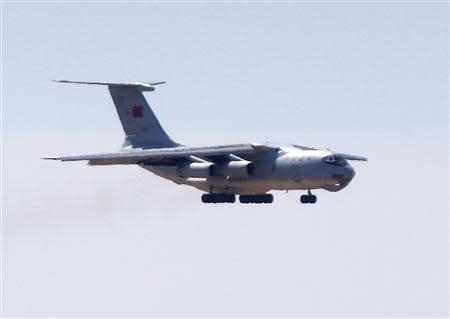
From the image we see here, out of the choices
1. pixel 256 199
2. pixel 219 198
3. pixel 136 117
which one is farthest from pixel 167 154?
pixel 136 117

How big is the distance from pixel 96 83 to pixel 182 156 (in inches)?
216

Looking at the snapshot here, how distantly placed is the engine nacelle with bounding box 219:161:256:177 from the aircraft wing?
0.46m

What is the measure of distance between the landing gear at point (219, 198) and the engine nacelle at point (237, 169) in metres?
1.06

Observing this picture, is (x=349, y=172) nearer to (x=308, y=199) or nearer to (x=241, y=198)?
(x=308, y=199)

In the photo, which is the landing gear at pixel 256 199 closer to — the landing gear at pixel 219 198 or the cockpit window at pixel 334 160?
the landing gear at pixel 219 198

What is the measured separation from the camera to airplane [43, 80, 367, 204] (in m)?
59.8

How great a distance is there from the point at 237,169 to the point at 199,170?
1.55 m

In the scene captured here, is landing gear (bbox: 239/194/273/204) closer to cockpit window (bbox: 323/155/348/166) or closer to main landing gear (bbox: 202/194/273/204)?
main landing gear (bbox: 202/194/273/204)

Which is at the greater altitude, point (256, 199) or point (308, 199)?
point (256, 199)

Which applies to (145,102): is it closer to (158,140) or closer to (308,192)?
(158,140)

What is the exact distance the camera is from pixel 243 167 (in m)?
61.1

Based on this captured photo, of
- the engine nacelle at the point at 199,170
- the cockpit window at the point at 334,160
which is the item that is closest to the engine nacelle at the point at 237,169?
the engine nacelle at the point at 199,170

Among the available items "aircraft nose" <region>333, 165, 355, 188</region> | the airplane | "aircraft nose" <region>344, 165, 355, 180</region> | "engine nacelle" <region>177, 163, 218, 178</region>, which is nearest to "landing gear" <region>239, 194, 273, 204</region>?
the airplane

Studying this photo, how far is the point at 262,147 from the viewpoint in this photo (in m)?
61.6
